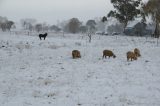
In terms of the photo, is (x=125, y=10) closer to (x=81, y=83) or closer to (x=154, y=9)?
(x=154, y=9)

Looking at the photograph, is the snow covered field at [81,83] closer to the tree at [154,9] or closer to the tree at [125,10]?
the tree at [154,9]

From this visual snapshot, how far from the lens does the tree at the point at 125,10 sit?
227 ft

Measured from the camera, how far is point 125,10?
2731 inches

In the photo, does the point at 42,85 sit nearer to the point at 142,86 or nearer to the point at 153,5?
the point at 142,86

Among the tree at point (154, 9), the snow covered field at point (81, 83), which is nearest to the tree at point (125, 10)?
the tree at point (154, 9)

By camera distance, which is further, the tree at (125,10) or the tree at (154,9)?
the tree at (125,10)

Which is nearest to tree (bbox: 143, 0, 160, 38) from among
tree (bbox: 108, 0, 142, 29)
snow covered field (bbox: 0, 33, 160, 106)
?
tree (bbox: 108, 0, 142, 29)

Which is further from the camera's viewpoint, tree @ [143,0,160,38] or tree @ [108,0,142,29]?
tree @ [108,0,142,29]

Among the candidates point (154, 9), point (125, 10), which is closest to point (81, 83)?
point (154, 9)

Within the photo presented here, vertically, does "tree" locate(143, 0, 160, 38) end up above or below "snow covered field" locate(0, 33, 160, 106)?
above

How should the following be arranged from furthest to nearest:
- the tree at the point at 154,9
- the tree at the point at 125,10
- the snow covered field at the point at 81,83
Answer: the tree at the point at 125,10, the tree at the point at 154,9, the snow covered field at the point at 81,83

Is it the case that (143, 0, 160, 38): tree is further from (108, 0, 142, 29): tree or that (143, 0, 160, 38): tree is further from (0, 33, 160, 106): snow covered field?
(0, 33, 160, 106): snow covered field

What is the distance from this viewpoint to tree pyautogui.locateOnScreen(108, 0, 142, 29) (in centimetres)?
6925

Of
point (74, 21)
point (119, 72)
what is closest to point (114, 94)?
point (119, 72)
